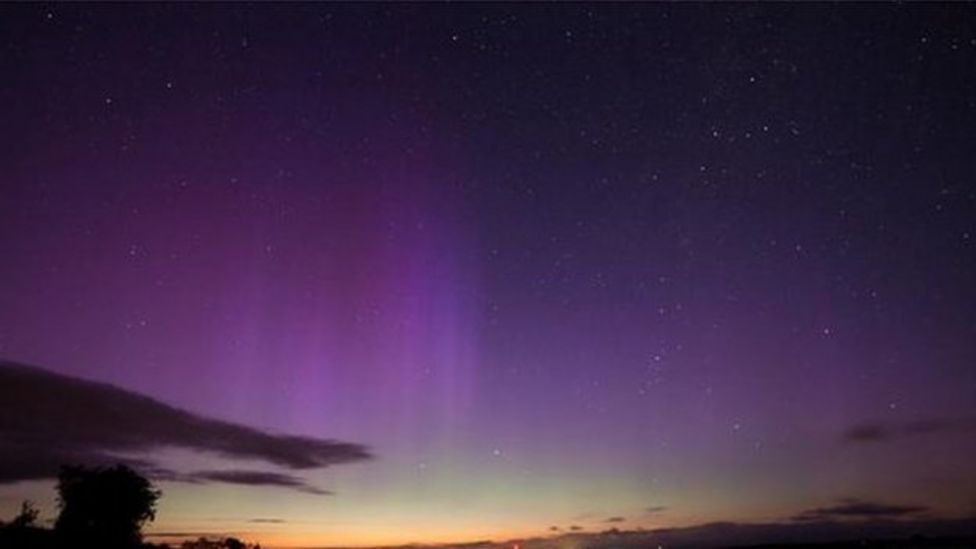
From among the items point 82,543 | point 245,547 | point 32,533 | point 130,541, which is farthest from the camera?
Answer: point 245,547

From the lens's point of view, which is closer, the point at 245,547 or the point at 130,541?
the point at 130,541

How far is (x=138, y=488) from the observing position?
8150 centimetres

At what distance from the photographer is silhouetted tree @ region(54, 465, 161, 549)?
78.0 meters

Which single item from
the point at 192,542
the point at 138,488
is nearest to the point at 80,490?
the point at 138,488

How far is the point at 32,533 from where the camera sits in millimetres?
66000

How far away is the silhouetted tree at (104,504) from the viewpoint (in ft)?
256

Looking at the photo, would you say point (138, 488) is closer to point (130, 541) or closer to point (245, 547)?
point (130, 541)

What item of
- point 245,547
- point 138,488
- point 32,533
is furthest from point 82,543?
point 245,547

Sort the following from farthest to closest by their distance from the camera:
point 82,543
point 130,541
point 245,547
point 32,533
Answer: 1. point 245,547
2. point 130,541
3. point 82,543
4. point 32,533

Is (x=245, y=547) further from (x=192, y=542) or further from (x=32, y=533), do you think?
(x=32, y=533)

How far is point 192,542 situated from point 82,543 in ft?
149

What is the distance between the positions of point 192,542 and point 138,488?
119 feet

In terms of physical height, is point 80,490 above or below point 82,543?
above

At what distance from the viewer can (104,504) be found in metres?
79.2
